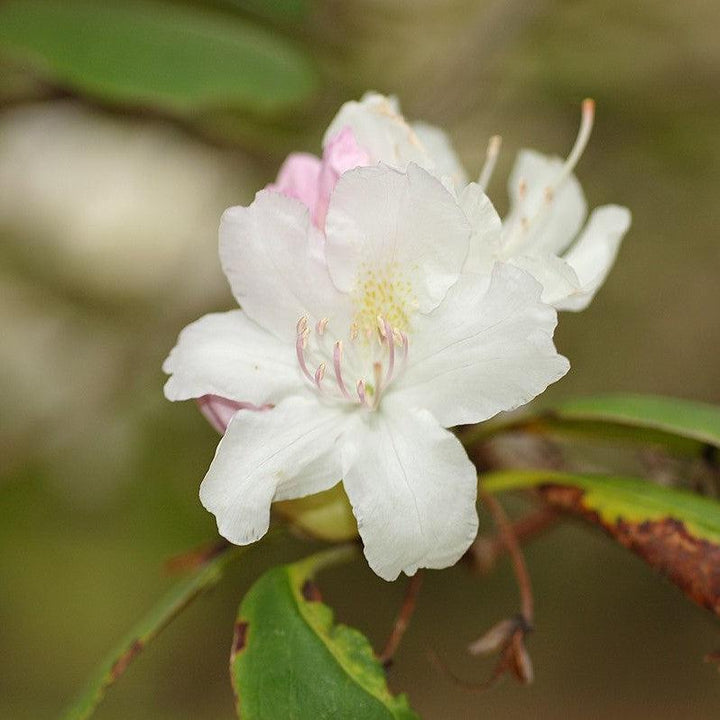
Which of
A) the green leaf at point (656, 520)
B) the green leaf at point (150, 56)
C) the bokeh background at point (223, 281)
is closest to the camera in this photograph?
the green leaf at point (656, 520)

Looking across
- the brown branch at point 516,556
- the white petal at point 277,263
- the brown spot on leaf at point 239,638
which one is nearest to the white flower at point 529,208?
the white petal at point 277,263

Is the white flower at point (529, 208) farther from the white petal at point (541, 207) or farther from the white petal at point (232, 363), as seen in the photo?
the white petal at point (232, 363)

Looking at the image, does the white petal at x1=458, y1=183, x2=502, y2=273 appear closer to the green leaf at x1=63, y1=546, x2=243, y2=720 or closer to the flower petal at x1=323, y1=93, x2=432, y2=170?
the flower petal at x1=323, y1=93, x2=432, y2=170

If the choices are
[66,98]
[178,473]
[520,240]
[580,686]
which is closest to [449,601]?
[580,686]

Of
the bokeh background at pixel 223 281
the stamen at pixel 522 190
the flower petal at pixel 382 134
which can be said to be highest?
the flower petal at pixel 382 134

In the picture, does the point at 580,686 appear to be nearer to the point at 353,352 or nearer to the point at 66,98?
the point at 66,98

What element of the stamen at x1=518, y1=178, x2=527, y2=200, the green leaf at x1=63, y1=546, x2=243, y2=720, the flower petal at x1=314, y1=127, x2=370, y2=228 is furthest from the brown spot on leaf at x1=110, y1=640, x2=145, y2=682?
the stamen at x1=518, y1=178, x2=527, y2=200
